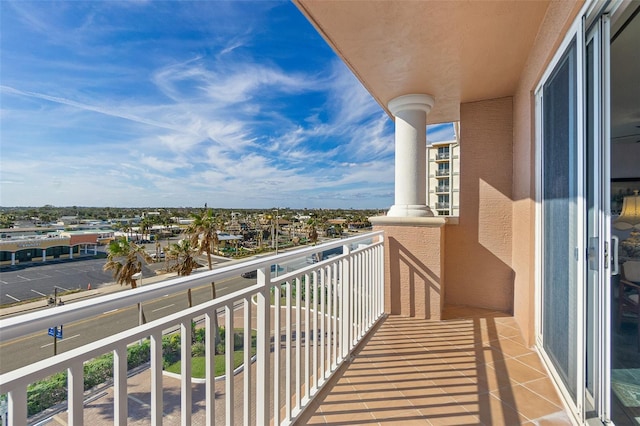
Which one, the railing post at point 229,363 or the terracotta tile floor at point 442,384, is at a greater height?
the railing post at point 229,363

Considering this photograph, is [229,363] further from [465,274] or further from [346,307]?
[465,274]

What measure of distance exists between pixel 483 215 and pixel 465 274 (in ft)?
2.63

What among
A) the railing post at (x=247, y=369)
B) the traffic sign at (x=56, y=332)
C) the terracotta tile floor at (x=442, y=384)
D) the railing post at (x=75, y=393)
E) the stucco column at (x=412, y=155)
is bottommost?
the terracotta tile floor at (x=442, y=384)

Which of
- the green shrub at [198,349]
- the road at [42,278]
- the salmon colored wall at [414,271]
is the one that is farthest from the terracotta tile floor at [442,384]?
the road at [42,278]

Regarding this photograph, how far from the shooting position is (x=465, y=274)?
3.89 metres

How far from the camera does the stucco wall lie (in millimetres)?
3633

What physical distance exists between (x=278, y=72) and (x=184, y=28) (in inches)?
256

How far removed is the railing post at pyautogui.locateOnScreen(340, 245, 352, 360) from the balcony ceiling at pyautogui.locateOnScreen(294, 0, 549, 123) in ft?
5.87

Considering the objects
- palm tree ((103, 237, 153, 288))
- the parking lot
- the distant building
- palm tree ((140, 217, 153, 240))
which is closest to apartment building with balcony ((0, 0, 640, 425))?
the parking lot

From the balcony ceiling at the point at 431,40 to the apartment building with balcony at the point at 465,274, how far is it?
16 mm

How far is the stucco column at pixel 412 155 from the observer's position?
3637 millimetres

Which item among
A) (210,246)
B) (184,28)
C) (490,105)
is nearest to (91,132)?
(184,28)

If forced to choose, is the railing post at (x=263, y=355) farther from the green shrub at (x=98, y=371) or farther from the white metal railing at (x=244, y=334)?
the green shrub at (x=98, y=371)

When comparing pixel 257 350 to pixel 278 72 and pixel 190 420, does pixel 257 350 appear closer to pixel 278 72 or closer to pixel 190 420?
pixel 190 420
